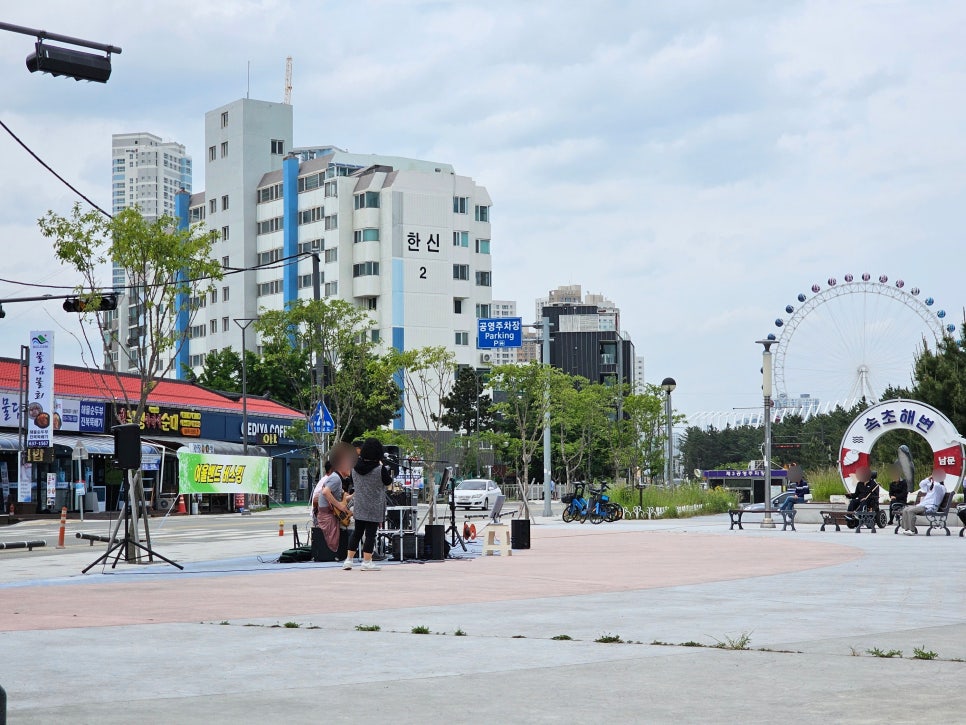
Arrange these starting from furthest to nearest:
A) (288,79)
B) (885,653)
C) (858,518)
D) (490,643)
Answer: (288,79), (858,518), (490,643), (885,653)

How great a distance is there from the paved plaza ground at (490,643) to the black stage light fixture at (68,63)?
565 centimetres

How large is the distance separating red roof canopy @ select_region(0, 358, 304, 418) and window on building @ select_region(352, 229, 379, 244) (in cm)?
3315

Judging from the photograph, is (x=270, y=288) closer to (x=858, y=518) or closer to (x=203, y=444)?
(x=203, y=444)

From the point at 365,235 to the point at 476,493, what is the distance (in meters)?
58.3

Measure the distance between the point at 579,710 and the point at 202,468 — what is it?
2411 centimetres

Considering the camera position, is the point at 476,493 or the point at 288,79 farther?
the point at 288,79

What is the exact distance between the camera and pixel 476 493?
50531mm

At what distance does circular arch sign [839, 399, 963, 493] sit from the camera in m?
33.4

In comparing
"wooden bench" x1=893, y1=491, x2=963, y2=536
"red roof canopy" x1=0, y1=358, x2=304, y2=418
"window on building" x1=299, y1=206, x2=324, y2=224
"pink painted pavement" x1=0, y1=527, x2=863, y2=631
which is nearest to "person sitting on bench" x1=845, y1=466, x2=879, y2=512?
"wooden bench" x1=893, y1=491, x2=963, y2=536

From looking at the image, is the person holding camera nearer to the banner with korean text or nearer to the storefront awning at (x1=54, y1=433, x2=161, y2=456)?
the banner with korean text

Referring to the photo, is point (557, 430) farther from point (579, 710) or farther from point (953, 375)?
point (579, 710)

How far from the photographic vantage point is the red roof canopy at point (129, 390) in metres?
51.3

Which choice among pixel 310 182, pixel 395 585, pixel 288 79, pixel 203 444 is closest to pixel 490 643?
pixel 395 585

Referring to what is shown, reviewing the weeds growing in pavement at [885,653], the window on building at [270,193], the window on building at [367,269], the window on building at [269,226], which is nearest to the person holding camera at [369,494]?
the weeds growing in pavement at [885,653]
